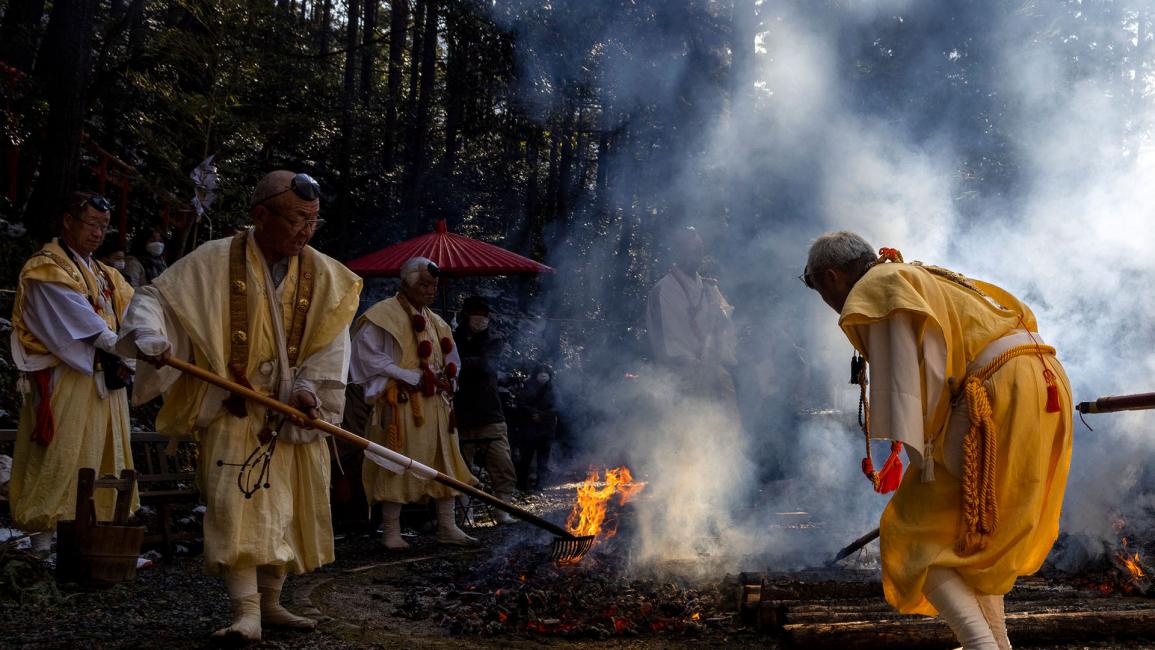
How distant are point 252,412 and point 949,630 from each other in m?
3.48

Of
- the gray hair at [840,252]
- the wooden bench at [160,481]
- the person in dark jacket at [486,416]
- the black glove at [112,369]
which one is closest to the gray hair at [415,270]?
the person in dark jacket at [486,416]

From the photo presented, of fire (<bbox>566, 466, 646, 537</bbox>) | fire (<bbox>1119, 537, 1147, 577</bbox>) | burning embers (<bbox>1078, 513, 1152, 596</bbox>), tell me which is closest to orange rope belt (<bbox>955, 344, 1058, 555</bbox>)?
burning embers (<bbox>1078, 513, 1152, 596</bbox>)

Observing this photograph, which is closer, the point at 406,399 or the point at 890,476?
the point at 890,476

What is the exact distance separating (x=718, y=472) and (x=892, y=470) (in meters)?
6.29

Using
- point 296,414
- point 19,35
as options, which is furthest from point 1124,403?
point 19,35

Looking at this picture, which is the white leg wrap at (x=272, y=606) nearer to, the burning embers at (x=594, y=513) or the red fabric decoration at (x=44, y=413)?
the red fabric decoration at (x=44, y=413)

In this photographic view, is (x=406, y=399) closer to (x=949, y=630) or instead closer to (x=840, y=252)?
(x=949, y=630)

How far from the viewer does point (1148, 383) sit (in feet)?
27.6

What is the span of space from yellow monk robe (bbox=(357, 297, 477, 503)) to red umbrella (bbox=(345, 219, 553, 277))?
2.00 meters

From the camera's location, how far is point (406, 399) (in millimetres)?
8352

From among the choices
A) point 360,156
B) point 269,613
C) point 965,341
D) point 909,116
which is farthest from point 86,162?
point 965,341

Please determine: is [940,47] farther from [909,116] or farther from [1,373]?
[1,373]

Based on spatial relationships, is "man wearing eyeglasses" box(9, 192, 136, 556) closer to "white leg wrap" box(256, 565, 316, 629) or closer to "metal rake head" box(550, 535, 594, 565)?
"white leg wrap" box(256, 565, 316, 629)

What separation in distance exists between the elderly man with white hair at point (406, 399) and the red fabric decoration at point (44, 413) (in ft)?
7.97
